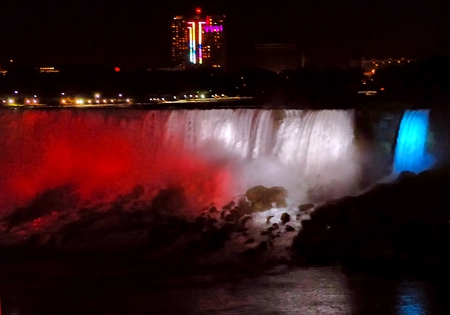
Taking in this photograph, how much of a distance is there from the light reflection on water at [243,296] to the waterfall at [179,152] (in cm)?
583

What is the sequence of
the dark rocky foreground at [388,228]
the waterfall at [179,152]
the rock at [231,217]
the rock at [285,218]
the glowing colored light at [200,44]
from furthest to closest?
the glowing colored light at [200,44]
the waterfall at [179,152]
the rock at [231,217]
the rock at [285,218]
the dark rocky foreground at [388,228]

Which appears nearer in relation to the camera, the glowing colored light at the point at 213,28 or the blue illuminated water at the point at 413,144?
the blue illuminated water at the point at 413,144

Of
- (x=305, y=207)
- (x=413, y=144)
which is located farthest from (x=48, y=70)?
(x=413, y=144)

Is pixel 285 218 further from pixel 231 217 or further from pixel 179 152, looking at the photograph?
pixel 179 152

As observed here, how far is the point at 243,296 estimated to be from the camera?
424 inches

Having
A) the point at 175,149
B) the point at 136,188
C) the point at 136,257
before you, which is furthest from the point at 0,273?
the point at 175,149

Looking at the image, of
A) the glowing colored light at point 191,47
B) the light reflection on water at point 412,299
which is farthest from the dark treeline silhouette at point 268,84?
the glowing colored light at point 191,47

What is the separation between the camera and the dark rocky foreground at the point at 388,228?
41.4 feet

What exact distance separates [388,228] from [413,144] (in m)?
4.46

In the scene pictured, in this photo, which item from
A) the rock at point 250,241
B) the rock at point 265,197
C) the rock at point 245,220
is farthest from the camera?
the rock at point 265,197

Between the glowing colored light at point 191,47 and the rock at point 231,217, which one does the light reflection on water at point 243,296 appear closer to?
the rock at point 231,217

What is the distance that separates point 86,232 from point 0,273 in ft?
10.9

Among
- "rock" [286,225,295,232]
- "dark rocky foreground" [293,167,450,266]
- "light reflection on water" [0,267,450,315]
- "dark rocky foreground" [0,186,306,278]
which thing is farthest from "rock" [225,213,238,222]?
"light reflection on water" [0,267,450,315]

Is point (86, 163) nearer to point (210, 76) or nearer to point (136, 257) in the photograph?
point (136, 257)
